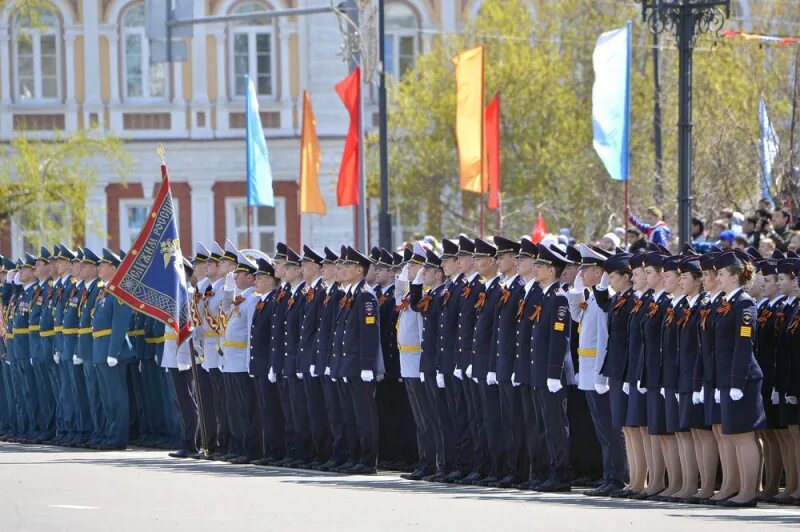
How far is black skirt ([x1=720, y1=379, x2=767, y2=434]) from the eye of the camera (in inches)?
579

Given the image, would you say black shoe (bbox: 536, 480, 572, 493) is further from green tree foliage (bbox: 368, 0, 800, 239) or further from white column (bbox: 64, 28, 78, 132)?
white column (bbox: 64, 28, 78, 132)

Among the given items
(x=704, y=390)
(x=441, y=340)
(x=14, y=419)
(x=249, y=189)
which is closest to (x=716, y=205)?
(x=249, y=189)

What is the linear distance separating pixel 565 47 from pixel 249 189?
1492 cm

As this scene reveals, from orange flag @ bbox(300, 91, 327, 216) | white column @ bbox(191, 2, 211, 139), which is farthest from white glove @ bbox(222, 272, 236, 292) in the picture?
white column @ bbox(191, 2, 211, 139)

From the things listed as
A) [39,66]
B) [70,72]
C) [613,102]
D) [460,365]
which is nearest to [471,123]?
[613,102]

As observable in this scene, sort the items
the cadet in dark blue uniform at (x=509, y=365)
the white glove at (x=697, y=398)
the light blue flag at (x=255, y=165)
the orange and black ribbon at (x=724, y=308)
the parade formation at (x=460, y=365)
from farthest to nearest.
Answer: the light blue flag at (x=255, y=165) < the cadet in dark blue uniform at (x=509, y=365) < the parade formation at (x=460, y=365) < the white glove at (x=697, y=398) < the orange and black ribbon at (x=724, y=308)

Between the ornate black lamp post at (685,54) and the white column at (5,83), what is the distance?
2589 cm

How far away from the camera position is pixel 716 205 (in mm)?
30438

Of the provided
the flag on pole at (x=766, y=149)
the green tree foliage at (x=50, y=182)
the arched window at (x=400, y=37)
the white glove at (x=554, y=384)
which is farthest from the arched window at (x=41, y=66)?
the white glove at (x=554, y=384)

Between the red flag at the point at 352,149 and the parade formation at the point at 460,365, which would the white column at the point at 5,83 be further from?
the parade formation at the point at 460,365

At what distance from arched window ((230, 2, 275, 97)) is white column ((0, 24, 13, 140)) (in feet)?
15.4

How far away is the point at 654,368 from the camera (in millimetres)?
15414

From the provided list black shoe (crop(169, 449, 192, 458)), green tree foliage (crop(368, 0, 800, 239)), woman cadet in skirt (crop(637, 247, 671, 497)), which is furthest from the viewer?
green tree foliage (crop(368, 0, 800, 239))

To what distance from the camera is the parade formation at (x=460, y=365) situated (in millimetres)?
15195
